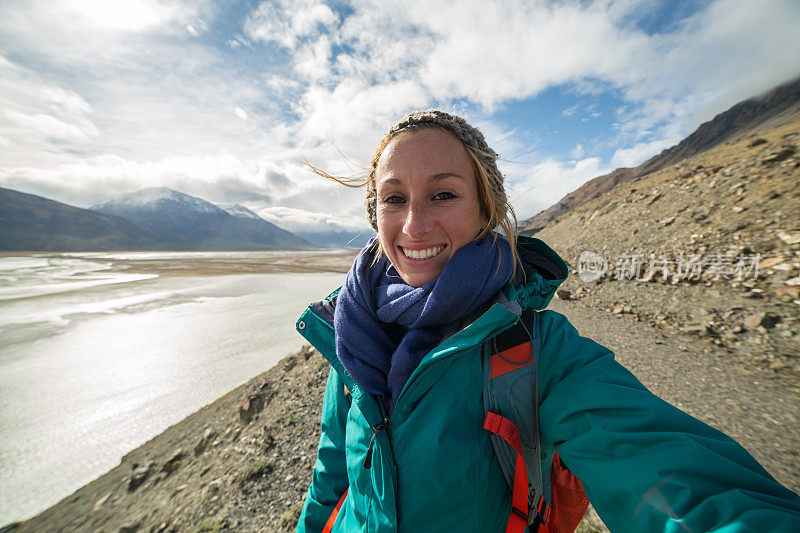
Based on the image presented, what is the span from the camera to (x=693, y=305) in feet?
22.1

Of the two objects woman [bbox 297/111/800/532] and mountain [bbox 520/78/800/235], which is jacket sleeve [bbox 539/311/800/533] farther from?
mountain [bbox 520/78/800/235]

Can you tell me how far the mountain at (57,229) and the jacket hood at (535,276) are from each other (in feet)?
568

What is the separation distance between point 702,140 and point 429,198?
148474mm

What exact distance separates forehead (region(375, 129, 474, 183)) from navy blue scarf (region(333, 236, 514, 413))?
0.46 metres

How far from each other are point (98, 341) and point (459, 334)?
18276 mm

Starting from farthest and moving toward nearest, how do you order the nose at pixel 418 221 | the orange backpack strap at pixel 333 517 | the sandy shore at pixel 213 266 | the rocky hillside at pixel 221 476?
the sandy shore at pixel 213 266 → the rocky hillside at pixel 221 476 → the orange backpack strap at pixel 333 517 → the nose at pixel 418 221

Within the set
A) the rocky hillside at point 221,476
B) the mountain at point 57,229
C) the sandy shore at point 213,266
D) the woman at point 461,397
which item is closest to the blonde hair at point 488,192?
the woman at point 461,397

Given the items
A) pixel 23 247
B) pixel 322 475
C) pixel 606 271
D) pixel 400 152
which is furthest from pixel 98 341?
pixel 23 247

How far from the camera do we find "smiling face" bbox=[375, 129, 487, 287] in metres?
1.59

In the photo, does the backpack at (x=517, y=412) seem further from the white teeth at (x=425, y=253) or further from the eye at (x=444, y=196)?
the eye at (x=444, y=196)

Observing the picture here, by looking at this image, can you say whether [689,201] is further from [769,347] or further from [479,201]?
[479,201]

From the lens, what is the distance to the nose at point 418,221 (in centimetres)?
157

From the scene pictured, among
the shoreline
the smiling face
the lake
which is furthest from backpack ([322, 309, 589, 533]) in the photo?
the lake

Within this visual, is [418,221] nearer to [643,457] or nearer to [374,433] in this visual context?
[374,433]
